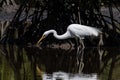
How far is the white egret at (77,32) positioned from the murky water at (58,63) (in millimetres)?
412

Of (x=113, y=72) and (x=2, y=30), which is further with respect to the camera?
(x=2, y=30)

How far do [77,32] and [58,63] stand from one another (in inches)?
142

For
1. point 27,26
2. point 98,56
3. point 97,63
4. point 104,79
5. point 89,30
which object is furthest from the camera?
point 27,26

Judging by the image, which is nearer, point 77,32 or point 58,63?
point 58,63

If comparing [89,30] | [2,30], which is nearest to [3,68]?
[89,30]

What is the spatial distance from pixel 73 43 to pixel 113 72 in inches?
231

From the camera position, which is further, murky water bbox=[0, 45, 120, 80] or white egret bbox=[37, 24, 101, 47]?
white egret bbox=[37, 24, 101, 47]

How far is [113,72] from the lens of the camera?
49.0ft

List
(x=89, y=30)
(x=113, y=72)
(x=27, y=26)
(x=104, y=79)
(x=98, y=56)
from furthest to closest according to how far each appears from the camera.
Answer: (x=27, y=26) → (x=89, y=30) → (x=98, y=56) → (x=113, y=72) → (x=104, y=79)

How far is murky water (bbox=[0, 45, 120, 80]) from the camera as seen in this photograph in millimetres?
14312

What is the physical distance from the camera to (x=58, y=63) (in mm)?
16453

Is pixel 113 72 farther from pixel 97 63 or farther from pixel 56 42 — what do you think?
pixel 56 42

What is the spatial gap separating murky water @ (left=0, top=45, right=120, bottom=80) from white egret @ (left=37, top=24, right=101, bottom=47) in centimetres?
41

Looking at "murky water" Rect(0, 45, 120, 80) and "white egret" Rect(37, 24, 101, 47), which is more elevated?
"white egret" Rect(37, 24, 101, 47)
